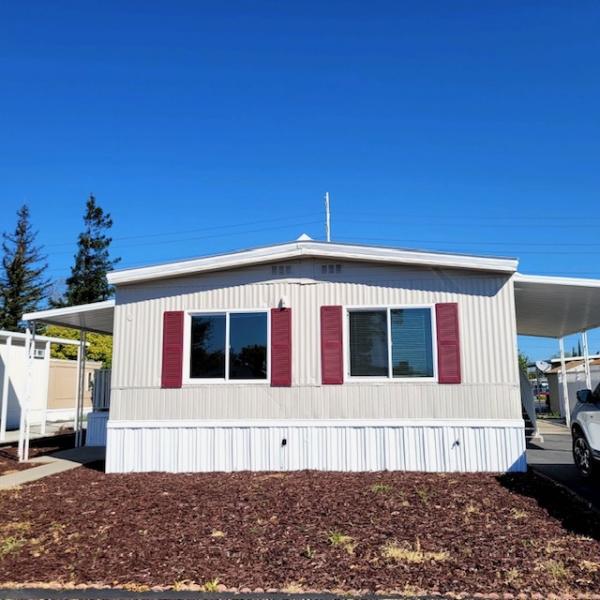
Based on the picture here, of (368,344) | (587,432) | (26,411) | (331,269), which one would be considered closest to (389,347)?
(368,344)

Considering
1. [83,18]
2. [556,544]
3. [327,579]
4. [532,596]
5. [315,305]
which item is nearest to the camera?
[532,596]

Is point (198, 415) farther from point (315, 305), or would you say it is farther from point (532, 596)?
point (532, 596)

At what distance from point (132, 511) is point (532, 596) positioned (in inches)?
181

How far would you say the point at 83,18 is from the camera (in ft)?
36.6

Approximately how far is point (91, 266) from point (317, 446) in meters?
28.9

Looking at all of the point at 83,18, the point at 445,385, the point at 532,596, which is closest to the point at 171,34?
the point at 83,18

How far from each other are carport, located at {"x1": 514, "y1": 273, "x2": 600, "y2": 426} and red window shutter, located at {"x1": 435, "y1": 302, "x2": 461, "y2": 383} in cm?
121

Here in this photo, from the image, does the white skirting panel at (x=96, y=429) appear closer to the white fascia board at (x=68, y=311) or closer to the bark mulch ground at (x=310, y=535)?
the white fascia board at (x=68, y=311)

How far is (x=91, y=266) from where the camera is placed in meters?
34.1

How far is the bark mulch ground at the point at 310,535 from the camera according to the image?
14.8 feet

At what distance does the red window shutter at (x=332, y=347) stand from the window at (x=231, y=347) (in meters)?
1.00

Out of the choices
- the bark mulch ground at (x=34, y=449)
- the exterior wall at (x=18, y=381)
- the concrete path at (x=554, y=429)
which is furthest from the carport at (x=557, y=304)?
the exterior wall at (x=18, y=381)

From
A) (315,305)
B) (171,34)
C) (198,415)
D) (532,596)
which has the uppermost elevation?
(171,34)

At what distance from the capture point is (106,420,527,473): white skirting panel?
336 inches
